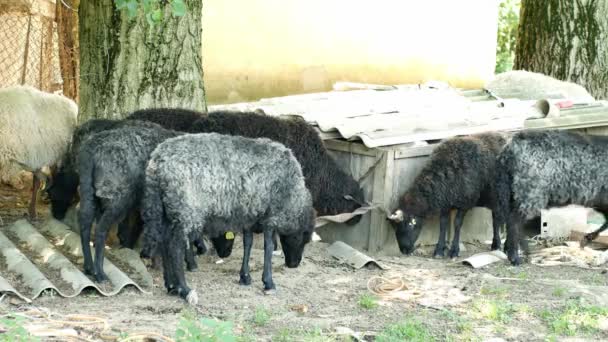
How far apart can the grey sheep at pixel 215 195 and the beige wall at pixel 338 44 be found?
5329mm

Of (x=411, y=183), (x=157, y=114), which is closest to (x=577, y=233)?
(x=411, y=183)

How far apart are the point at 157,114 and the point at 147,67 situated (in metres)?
0.54

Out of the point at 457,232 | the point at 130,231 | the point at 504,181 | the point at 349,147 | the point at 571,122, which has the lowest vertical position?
the point at 457,232

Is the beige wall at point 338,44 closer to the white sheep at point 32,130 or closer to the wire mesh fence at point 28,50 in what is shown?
the wire mesh fence at point 28,50

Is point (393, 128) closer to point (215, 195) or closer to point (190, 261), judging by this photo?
point (190, 261)

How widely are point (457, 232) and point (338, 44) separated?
5.10m

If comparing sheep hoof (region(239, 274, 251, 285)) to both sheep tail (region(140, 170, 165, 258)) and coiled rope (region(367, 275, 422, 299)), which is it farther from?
coiled rope (region(367, 275, 422, 299))

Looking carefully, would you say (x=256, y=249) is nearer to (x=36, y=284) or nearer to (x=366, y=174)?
(x=366, y=174)

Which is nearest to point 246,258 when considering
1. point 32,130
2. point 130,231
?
point 130,231

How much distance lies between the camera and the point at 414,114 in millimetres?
9945

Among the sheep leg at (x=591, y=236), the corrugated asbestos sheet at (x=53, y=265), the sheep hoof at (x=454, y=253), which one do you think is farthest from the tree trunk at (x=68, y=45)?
the sheep leg at (x=591, y=236)

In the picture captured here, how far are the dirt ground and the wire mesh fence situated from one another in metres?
4.36

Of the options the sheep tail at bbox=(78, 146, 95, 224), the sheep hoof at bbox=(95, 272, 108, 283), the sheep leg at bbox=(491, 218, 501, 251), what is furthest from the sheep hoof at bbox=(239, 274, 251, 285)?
the sheep leg at bbox=(491, 218, 501, 251)

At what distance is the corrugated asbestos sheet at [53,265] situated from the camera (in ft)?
22.7
